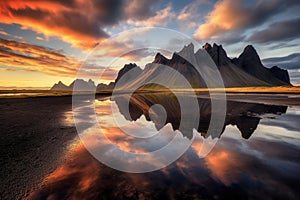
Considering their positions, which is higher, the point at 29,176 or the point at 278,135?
the point at 29,176

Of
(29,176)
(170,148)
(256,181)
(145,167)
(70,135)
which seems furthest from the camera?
(70,135)

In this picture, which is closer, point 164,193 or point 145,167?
point 164,193

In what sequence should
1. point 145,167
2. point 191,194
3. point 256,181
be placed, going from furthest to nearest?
point 145,167 → point 256,181 → point 191,194

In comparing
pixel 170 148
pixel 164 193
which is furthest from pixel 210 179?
pixel 170 148

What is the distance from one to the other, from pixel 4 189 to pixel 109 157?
4.37 m

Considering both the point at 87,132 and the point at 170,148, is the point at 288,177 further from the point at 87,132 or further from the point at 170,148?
the point at 87,132

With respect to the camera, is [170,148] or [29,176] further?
[170,148]

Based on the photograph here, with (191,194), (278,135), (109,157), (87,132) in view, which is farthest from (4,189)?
(278,135)

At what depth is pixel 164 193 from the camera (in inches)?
235

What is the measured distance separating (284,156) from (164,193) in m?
7.58

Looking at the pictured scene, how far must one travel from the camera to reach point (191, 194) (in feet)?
19.3

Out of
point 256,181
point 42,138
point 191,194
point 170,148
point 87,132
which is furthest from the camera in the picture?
point 87,132

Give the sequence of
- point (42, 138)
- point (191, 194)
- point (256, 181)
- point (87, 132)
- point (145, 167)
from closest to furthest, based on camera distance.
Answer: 1. point (191, 194)
2. point (256, 181)
3. point (145, 167)
4. point (42, 138)
5. point (87, 132)

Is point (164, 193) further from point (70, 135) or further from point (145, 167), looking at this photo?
point (70, 135)
